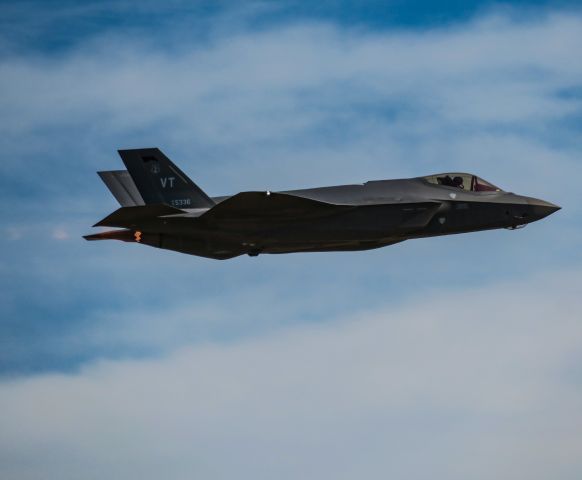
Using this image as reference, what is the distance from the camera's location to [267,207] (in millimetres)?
50188

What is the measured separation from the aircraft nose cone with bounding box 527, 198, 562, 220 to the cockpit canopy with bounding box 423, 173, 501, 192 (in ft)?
5.07

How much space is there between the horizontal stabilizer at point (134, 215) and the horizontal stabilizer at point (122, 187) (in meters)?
3.67

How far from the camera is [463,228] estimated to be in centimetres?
5369

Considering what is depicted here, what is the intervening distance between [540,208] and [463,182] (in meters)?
3.34

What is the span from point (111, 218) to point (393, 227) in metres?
11.3

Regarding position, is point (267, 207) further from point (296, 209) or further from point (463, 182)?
point (463, 182)

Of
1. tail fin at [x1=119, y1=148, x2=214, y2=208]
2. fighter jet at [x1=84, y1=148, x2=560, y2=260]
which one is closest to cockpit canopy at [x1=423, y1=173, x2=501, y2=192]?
fighter jet at [x1=84, y1=148, x2=560, y2=260]

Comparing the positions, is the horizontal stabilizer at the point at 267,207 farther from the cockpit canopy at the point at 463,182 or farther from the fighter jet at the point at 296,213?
the cockpit canopy at the point at 463,182

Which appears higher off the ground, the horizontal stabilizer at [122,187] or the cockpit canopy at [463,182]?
the cockpit canopy at [463,182]

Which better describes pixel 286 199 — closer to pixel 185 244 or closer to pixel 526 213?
pixel 185 244

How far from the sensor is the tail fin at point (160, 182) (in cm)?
5197

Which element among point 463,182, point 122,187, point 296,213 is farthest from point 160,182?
point 463,182

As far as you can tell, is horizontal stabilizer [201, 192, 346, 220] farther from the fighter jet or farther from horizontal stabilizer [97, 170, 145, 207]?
horizontal stabilizer [97, 170, 145, 207]

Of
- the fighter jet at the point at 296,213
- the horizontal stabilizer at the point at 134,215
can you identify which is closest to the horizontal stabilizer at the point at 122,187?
the fighter jet at the point at 296,213
